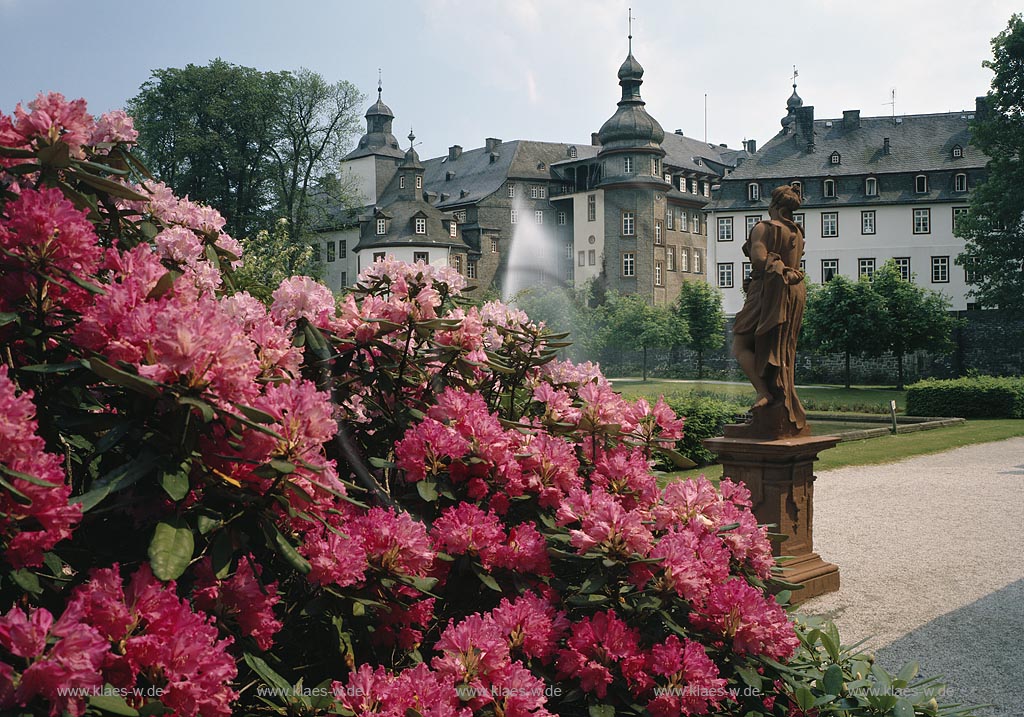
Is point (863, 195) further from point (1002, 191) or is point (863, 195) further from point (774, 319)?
point (774, 319)

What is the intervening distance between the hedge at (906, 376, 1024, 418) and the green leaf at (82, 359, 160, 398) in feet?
98.5

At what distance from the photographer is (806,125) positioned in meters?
57.8

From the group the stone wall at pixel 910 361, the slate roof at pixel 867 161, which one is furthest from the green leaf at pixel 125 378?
the slate roof at pixel 867 161

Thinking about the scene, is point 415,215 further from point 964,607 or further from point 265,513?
point 265,513

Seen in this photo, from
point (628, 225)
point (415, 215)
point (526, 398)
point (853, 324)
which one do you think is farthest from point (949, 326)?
point (526, 398)

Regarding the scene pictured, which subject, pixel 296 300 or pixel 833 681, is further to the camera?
pixel 833 681

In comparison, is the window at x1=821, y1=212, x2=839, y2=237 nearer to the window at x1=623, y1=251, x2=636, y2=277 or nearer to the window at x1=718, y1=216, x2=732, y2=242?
the window at x1=718, y1=216, x2=732, y2=242

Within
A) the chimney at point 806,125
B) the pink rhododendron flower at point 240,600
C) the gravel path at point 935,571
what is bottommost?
the gravel path at point 935,571

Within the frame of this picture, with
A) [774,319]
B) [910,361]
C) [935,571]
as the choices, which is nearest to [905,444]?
[935,571]

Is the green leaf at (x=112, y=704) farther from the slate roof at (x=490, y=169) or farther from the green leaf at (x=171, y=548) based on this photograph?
the slate roof at (x=490, y=169)

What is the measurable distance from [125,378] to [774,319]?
6.45 metres

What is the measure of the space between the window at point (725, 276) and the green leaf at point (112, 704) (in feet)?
193

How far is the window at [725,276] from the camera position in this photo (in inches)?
2297

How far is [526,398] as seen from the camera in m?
3.12
